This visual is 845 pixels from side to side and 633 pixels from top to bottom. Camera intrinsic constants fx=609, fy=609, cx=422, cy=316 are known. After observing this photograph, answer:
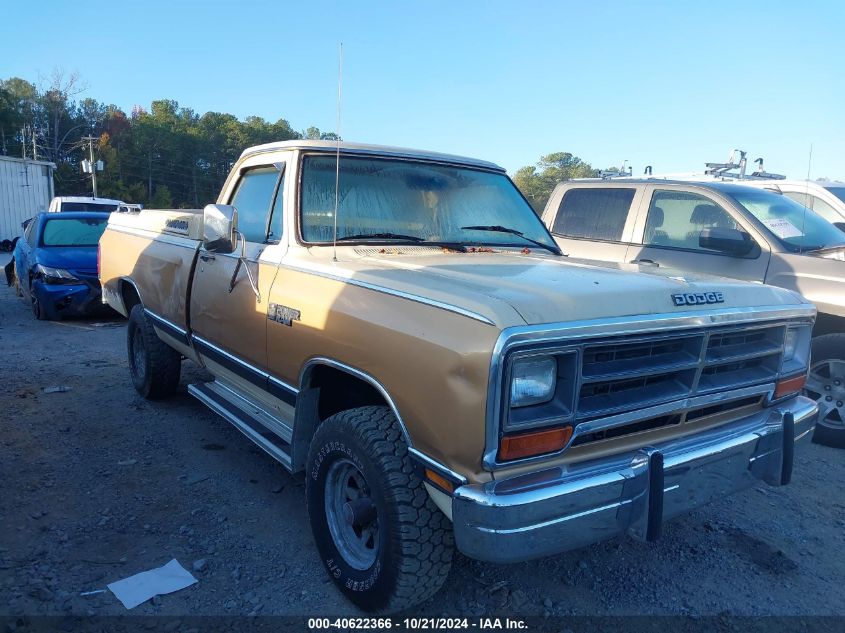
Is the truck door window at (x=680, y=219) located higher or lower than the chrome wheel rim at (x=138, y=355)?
higher

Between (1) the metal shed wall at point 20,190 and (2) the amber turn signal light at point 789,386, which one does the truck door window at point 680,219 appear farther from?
(1) the metal shed wall at point 20,190

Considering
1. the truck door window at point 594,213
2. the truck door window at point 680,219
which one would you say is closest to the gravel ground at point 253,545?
the truck door window at point 680,219

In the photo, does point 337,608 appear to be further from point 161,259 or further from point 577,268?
point 161,259

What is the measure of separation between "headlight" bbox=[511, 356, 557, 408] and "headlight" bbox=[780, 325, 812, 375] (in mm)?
1550

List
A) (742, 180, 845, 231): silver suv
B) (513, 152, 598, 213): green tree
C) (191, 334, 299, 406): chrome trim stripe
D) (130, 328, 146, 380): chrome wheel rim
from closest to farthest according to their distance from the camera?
(191, 334, 299, 406): chrome trim stripe, (130, 328, 146, 380): chrome wheel rim, (742, 180, 845, 231): silver suv, (513, 152, 598, 213): green tree

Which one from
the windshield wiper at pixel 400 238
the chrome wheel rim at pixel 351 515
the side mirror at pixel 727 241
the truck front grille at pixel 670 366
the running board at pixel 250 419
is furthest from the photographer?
the side mirror at pixel 727 241

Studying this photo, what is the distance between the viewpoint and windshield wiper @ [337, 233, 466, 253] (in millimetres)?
3253

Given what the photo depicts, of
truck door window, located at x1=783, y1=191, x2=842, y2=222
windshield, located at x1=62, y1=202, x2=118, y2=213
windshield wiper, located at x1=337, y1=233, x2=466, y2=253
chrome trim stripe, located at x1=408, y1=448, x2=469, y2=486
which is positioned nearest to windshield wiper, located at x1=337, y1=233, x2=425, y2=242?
windshield wiper, located at x1=337, y1=233, x2=466, y2=253

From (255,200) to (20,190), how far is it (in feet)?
86.0

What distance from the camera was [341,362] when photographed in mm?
2557

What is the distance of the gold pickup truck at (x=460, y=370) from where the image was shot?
2012mm

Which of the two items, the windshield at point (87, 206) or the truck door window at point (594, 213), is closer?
the truck door window at point (594, 213)

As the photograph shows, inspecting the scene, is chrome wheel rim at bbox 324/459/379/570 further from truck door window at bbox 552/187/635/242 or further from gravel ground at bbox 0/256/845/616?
truck door window at bbox 552/187/635/242

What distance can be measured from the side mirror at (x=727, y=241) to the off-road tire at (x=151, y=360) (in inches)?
172
